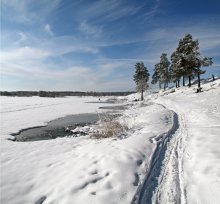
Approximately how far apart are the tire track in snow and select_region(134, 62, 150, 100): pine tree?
55794mm

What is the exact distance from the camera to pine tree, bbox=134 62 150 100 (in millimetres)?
63322

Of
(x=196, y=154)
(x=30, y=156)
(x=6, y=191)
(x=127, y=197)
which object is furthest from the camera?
(x=30, y=156)

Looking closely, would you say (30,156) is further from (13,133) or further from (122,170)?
(13,133)

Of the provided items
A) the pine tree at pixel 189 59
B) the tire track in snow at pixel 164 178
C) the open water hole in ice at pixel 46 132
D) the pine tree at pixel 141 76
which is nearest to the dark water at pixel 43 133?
the open water hole in ice at pixel 46 132

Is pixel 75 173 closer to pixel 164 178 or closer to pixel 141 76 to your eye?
pixel 164 178

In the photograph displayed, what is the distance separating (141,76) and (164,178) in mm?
59878

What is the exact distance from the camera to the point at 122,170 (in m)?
5.79

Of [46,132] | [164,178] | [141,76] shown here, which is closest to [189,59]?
[141,76]

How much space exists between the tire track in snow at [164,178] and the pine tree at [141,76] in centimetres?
5579

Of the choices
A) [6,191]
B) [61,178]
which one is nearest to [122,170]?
[61,178]

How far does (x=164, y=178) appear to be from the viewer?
5.36m

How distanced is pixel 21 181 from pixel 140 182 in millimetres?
3183

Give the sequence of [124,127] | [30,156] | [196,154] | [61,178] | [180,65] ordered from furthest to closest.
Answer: [180,65] → [124,127] → [30,156] → [196,154] → [61,178]

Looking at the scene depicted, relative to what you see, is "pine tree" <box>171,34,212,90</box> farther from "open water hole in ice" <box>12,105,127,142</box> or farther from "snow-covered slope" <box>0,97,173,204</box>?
"snow-covered slope" <box>0,97,173,204</box>
